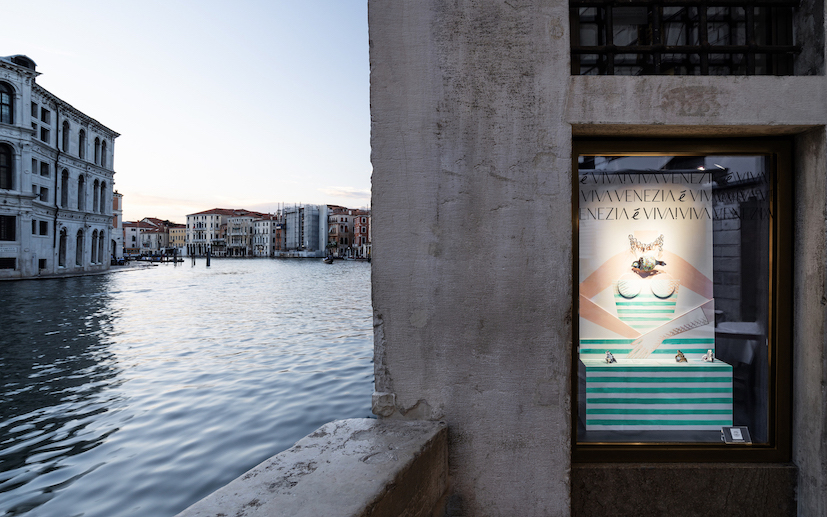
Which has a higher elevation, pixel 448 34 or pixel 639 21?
pixel 639 21

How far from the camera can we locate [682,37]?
2.83 meters

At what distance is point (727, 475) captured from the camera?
2.58 m

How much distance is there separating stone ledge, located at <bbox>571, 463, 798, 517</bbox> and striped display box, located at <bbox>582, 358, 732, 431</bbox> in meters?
0.37

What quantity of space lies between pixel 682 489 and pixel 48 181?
48838 millimetres

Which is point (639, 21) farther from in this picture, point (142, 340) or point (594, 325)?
point (142, 340)

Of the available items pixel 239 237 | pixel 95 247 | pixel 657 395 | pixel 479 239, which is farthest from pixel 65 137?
pixel 239 237

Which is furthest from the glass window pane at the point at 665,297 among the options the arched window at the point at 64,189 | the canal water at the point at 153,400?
the arched window at the point at 64,189

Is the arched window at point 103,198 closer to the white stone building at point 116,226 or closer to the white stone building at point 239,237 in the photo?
the white stone building at point 116,226

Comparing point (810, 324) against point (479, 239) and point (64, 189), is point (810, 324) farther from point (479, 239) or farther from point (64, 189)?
point (64, 189)

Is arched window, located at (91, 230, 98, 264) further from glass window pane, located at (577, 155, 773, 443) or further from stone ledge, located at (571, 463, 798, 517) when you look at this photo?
stone ledge, located at (571, 463, 798, 517)

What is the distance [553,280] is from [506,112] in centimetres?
96

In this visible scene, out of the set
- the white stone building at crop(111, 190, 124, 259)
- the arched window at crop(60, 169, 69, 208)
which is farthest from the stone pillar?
the white stone building at crop(111, 190, 124, 259)

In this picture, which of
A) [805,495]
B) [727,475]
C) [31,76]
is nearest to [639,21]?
[727,475]

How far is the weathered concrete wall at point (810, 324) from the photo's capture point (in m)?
2.40
